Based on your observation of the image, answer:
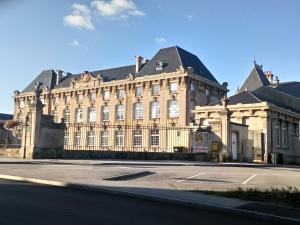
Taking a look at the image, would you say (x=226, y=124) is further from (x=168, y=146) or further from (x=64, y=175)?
(x=64, y=175)

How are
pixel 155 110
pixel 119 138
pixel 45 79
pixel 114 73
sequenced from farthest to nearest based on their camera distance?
pixel 45 79 → pixel 114 73 → pixel 119 138 → pixel 155 110

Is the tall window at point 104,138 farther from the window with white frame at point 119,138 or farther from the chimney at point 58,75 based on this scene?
the chimney at point 58,75

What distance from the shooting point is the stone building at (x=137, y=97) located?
53.9 meters

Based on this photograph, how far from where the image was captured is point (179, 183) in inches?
587

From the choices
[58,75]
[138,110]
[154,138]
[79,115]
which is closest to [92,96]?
[79,115]

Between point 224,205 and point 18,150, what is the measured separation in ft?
66.5

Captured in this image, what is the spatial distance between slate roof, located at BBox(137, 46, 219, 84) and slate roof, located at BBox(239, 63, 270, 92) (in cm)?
508

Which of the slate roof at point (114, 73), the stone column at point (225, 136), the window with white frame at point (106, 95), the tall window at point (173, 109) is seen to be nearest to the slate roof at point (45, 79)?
the slate roof at point (114, 73)

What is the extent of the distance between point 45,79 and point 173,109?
1274 inches

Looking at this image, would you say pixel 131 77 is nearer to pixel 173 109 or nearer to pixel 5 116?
pixel 173 109

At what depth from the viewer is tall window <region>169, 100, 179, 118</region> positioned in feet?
178

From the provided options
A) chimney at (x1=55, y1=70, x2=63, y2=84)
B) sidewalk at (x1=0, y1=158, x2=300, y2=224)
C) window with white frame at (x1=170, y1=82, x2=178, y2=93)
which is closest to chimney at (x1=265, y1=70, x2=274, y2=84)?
window with white frame at (x1=170, y1=82, x2=178, y2=93)

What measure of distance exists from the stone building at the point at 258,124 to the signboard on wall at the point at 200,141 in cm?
66

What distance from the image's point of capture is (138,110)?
59.1m
